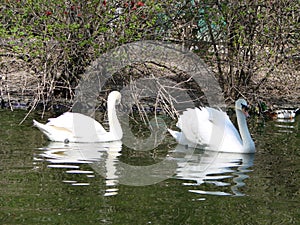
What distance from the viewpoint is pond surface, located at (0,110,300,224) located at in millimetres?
7426

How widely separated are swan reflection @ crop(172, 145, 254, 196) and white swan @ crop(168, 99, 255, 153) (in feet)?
0.43

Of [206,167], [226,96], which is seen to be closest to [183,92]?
[226,96]

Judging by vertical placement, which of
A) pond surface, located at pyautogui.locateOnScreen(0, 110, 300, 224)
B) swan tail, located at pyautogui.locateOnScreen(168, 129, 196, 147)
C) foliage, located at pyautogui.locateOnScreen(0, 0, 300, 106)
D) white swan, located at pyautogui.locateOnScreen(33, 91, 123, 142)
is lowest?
pond surface, located at pyautogui.locateOnScreen(0, 110, 300, 224)

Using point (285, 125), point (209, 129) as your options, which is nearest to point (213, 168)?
point (209, 129)

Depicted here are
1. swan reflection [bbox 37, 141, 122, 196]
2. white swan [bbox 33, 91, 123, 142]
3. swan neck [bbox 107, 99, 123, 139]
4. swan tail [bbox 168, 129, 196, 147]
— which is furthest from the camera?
swan neck [bbox 107, 99, 123, 139]

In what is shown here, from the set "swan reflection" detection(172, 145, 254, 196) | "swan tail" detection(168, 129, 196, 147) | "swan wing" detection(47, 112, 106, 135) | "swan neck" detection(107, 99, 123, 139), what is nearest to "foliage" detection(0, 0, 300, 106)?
"swan neck" detection(107, 99, 123, 139)

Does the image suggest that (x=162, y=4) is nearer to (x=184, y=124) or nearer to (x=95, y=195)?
(x=184, y=124)

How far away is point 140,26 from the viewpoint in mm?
14719

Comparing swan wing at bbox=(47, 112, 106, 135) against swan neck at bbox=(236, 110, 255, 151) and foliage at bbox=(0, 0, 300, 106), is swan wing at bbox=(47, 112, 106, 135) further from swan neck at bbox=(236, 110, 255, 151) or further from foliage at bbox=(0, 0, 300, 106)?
swan neck at bbox=(236, 110, 255, 151)

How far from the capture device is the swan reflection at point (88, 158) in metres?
9.21

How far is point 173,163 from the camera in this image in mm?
10375

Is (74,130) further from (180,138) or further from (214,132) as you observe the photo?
(214,132)

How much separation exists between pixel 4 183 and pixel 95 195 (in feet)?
3.81

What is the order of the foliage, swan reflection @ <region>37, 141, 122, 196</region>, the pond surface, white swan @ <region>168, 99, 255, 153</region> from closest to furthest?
the pond surface, swan reflection @ <region>37, 141, 122, 196</region>, white swan @ <region>168, 99, 255, 153</region>, the foliage
